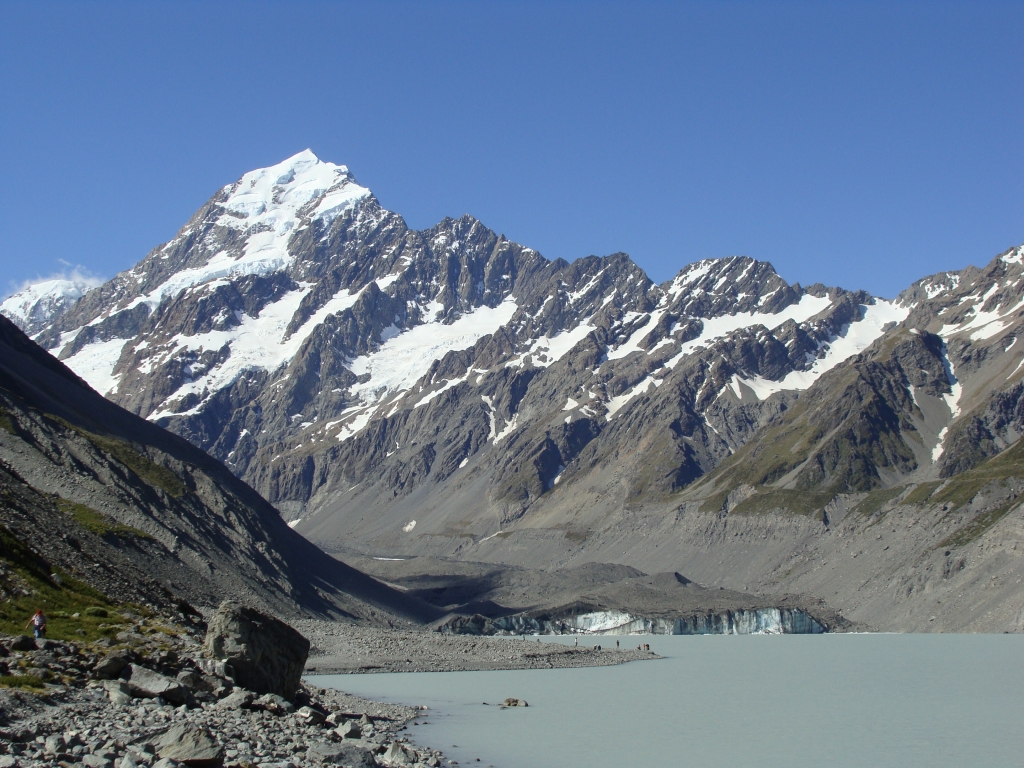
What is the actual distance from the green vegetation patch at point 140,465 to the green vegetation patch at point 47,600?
224 feet

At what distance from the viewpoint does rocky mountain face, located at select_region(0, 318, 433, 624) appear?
68.9 metres

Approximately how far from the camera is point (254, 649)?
146ft

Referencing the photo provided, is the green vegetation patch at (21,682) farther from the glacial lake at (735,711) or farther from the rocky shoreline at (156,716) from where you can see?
the glacial lake at (735,711)

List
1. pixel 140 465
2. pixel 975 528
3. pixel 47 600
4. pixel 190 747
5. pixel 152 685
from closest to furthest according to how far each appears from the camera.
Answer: pixel 190 747, pixel 152 685, pixel 47 600, pixel 140 465, pixel 975 528

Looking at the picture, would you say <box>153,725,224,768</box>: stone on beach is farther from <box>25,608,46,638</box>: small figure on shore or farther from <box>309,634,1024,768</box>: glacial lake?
<box>309,634,1024,768</box>: glacial lake

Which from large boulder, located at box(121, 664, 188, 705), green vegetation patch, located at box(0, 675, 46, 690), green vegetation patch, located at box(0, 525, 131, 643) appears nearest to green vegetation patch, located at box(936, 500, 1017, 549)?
green vegetation patch, located at box(0, 525, 131, 643)

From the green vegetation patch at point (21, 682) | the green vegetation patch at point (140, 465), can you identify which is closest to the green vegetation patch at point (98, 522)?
the green vegetation patch at point (140, 465)

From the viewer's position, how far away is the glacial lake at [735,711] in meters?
50.9

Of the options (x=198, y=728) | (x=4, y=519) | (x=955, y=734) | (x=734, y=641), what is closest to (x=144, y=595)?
(x=4, y=519)

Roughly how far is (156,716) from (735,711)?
46.5m

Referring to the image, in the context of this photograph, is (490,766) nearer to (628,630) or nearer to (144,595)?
(144,595)

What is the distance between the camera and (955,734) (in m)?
58.5

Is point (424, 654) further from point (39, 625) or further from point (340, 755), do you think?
point (340, 755)

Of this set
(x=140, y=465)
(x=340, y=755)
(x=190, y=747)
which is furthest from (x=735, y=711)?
(x=140, y=465)
